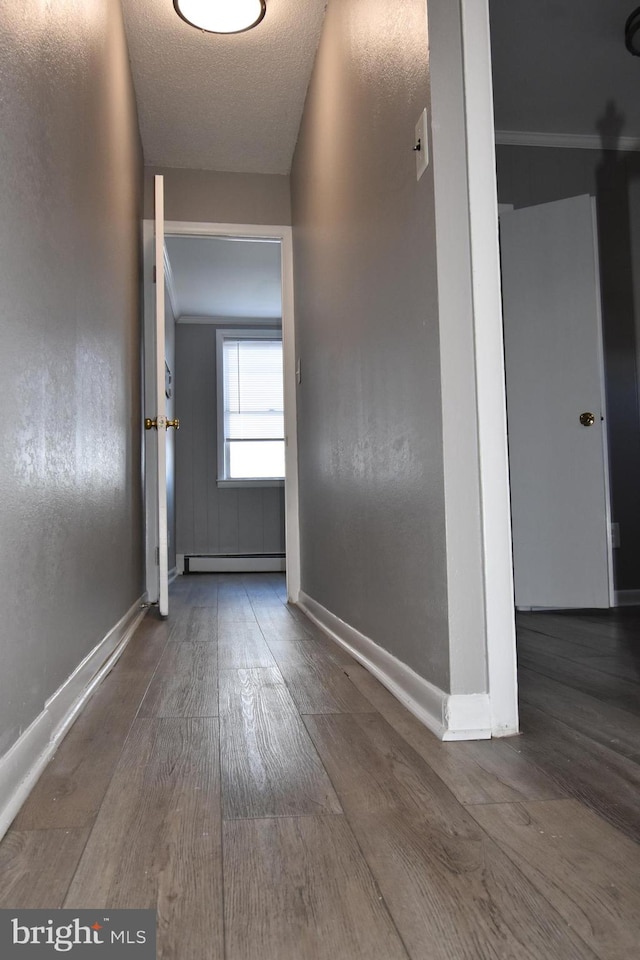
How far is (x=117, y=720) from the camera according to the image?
1632mm

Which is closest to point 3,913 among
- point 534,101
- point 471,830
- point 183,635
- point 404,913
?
point 404,913

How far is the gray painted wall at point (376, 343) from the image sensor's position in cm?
160

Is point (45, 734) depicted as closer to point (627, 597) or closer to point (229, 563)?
point (627, 597)

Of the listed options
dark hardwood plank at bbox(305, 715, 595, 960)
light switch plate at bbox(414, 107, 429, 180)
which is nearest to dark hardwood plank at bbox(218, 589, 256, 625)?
dark hardwood plank at bbox(305, 715, 595, 960)

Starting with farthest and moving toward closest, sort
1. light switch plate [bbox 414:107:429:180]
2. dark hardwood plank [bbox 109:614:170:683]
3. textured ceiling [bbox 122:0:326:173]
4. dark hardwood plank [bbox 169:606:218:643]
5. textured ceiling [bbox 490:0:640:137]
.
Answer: textured ceiling [bbox 490:0:640:137], textured ceiling [bbox 122:0:326:173], dark hardwood plank [bbox 169:606:218:643], dark hardwood plank [bbox 109:614:170:683], light switch plate [bbox 414:107:429:180]

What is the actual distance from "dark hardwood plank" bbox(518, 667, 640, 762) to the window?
16.9 feet

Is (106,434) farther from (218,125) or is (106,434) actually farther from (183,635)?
(218,125)

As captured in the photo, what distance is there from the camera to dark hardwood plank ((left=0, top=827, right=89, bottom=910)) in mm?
841

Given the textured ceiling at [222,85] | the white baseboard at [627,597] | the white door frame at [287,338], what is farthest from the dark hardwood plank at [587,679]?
the textured ceiling at [222,85]

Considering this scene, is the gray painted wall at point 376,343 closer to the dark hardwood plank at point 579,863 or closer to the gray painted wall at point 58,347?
the dark hardwood plank at point 579,863

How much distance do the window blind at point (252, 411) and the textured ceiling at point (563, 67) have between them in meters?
3.59

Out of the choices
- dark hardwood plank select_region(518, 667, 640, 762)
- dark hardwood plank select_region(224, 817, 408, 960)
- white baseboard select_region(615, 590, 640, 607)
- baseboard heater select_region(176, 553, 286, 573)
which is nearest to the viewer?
dark hardwood plank select_region(224, 817, 408, 960)

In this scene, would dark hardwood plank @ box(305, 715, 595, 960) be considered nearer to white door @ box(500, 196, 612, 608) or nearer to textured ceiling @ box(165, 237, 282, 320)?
white door @ box(500, 196, 612, 608)

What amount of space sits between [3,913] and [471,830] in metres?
0.59
